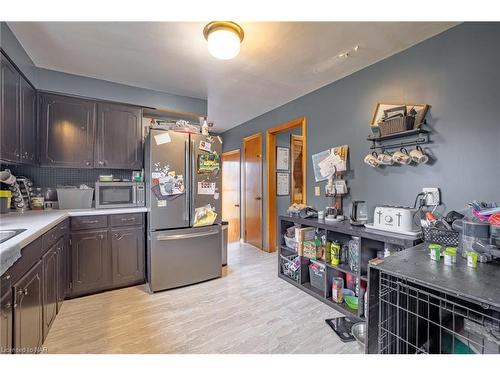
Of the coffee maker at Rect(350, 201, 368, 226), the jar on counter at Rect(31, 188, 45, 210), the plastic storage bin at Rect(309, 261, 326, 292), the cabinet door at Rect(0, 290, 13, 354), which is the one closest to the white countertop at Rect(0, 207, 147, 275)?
the cabinet door at Rect(0, 290, 13, 354)

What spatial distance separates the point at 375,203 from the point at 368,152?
543 millimetres

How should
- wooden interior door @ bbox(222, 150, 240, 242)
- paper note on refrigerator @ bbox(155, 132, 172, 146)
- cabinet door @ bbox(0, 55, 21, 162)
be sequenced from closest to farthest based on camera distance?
cabinet door @ bbox(0, 55, 21, 162), paper note on refrigerator @ bbox(155, 132, 172, 146), wooden interior door @ bbox(222, 150, 240, 242)

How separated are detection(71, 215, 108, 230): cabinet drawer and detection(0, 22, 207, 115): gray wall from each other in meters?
1.44

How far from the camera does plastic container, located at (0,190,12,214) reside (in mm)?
2023

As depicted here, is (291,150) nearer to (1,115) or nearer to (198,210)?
(198,210)

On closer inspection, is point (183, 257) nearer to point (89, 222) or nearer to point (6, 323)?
point (89, 222)

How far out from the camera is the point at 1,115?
1.68 m

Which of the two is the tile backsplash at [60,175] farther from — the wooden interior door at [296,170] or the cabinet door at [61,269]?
the wooden interior door at [296,170]

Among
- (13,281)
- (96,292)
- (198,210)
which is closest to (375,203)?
(198,210)

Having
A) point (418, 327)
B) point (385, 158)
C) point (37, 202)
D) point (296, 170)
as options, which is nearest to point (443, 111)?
point (385, 158)

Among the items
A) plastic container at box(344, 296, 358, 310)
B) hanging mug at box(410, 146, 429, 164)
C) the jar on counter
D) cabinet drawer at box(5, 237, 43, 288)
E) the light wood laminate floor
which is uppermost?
hanging mug at box(410, 146, 429, 164)

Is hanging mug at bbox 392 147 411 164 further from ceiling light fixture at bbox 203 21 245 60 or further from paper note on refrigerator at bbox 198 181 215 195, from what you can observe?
paper note on refrigerator at bbox 198 181 215 195

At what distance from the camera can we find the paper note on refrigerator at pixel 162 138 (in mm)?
Answer: 2386

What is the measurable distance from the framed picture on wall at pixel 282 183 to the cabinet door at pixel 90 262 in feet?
8.80
